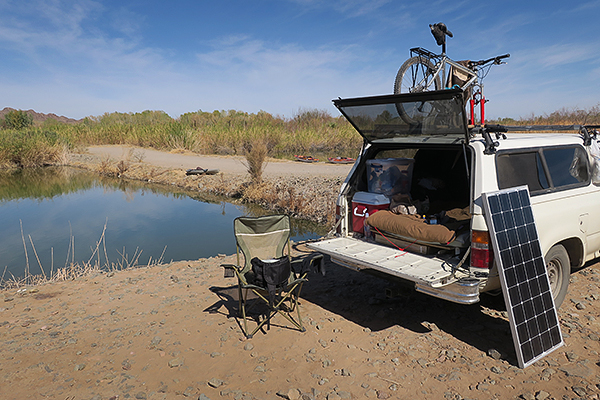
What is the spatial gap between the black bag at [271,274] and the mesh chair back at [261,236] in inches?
21.1

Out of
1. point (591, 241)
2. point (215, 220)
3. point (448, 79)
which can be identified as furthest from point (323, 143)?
point (591, 241)

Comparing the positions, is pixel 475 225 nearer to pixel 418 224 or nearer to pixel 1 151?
pixel 418 224

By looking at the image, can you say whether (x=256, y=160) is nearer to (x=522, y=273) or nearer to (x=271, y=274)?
(x=271, y=274)

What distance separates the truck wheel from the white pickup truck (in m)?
0.01

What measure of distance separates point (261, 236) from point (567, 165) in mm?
3419

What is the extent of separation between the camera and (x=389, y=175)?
4805 millimetres

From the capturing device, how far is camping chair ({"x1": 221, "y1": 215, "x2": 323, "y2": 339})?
4.03 metres

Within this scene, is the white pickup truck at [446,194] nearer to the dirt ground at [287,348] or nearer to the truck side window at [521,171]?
the truck side window at [521,171]

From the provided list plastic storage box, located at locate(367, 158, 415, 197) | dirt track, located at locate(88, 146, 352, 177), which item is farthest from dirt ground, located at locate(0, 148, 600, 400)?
dirt track, located at locate(88, 146, 352, 177)

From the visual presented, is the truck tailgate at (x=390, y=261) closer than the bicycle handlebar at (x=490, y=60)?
Yes

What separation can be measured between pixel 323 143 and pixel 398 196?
968 inches

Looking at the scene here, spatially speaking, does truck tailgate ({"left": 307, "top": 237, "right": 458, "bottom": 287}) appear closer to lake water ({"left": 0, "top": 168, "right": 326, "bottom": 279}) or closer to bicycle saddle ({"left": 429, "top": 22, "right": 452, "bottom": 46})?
bicycle saddle ({"left": 429, "top": 22, "right": 452, "bottom": 46})

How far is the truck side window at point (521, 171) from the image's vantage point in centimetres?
371

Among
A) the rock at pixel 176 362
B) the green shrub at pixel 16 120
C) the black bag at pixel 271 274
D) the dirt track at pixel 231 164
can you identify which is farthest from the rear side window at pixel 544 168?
the green shrub at pixel 16 120
